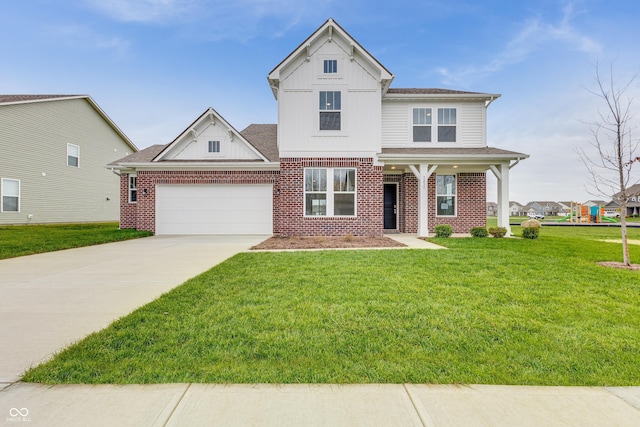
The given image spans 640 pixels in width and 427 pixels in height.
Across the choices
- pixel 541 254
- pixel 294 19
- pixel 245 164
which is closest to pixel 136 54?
pixel 294 19

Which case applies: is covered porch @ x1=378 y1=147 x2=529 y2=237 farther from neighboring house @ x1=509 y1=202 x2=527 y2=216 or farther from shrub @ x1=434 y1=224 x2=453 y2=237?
neighboring house @ x1=509 y1=202 x2=527 y2=216

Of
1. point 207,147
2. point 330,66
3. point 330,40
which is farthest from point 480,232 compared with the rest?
point 207,147

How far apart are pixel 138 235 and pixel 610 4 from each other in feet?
73.4

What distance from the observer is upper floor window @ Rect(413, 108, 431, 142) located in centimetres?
1299

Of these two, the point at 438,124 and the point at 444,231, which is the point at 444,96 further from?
the point at 444,231

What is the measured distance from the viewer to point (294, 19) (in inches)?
829

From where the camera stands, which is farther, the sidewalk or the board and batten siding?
the board and batten siding

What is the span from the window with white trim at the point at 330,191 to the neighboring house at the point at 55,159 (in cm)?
1700

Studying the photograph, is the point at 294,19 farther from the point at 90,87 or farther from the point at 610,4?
the point at 90,87

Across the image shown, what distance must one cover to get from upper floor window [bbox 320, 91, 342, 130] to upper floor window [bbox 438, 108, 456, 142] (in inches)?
182

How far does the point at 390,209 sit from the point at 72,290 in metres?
11.9

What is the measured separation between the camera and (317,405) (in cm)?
197

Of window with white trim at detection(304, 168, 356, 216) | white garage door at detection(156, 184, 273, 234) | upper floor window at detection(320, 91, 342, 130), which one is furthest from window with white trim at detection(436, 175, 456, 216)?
white garage door at detection(156, 184, 273, 234)

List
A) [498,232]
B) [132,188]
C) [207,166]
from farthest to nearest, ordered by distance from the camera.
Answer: [132,188], [207,166], [498,232]
